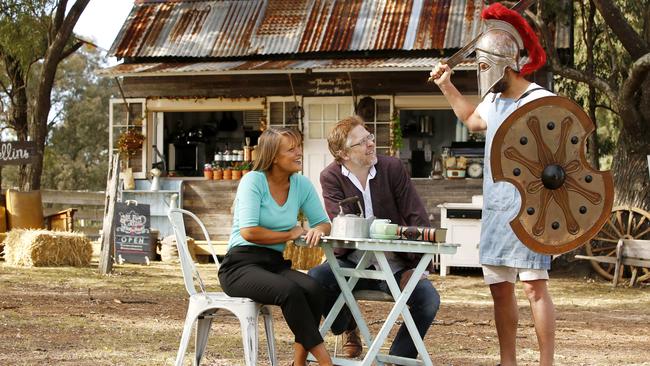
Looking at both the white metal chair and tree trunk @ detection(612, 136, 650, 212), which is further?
tree trunk @ detection(612, 136, 650, 212)

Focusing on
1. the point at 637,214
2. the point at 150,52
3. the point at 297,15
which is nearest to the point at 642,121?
the point at 637,214

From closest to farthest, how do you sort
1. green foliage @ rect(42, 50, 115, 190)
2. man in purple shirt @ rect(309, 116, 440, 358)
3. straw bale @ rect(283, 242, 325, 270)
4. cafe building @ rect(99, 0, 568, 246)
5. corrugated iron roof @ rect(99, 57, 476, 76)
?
1. man in purple shirt @ rect(309, 116, 440, 358)
2. straw bale @ rect(283, 242, 325, 270)
3. corrugated iron roof @ rect(99, 57, 476, 76)
4. cafe building @ rect(99, 0, 568, 246)
5. green foliage @ rect(42, 50, 115, 190)

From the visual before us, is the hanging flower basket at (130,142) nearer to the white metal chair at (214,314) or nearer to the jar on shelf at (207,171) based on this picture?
the jar on shelf at (207,171)

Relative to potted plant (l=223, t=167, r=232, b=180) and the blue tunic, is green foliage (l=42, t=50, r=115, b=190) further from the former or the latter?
the blue tunic

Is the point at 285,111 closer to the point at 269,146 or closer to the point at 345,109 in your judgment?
the point at 345,109

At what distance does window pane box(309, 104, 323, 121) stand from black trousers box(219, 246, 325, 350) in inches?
405

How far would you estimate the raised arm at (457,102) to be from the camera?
517 centimetres

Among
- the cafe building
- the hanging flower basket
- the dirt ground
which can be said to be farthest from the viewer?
the hanging flower basket

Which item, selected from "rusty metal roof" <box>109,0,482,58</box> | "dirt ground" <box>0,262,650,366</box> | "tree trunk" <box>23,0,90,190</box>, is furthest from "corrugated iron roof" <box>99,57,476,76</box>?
Result: "dirt ground" <box>0,262,650,366</box>

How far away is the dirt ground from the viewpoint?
6344 mm

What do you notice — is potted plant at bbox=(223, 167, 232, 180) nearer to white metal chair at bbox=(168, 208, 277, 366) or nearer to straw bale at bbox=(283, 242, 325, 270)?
straw bale at bbox=(283, 242, 325, 270)

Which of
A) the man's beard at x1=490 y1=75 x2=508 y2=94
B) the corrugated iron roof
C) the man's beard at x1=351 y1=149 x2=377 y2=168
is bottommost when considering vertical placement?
the man's beard at x1=351 y1=149 x2=377 y2=168

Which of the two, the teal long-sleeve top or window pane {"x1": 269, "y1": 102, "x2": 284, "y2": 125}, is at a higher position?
window pane {"x1": 269, "y1": 102, "x2": 284, "y2": 125}

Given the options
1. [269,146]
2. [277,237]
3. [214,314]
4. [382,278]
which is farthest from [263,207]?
[382,278]
